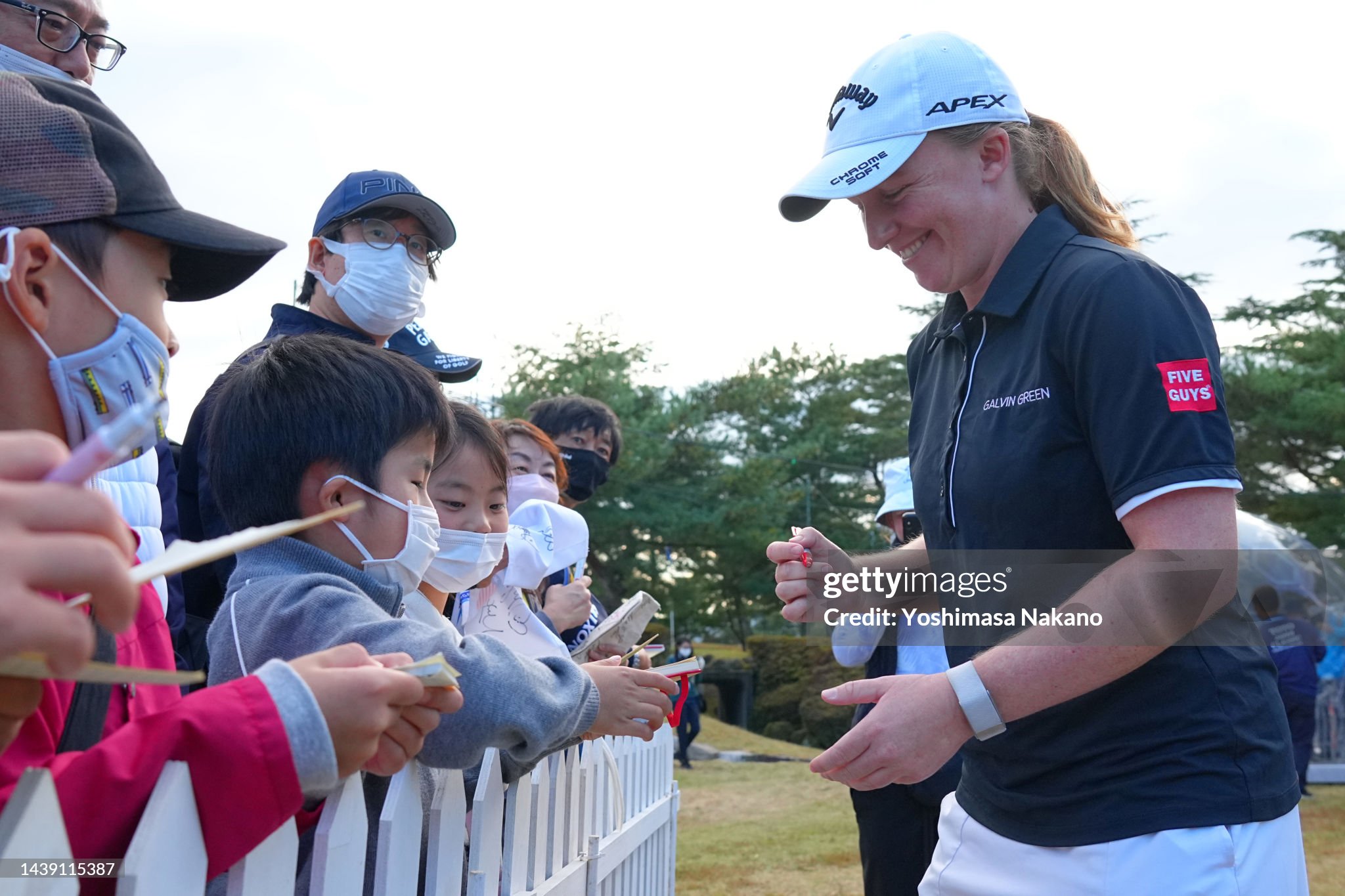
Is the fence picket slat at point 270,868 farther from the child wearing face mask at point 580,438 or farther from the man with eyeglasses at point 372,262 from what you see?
the child wearing face mask at point 580,438

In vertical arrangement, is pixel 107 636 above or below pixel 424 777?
above

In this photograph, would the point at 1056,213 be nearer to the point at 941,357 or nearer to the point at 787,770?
the point at 941,357

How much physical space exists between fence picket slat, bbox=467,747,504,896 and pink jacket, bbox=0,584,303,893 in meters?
0.81

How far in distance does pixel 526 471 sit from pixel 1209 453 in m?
2.99

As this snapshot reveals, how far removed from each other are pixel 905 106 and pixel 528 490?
7.87 ft

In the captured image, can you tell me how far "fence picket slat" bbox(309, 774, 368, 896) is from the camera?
1490 mm

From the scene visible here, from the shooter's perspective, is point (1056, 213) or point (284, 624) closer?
point (284, 624)

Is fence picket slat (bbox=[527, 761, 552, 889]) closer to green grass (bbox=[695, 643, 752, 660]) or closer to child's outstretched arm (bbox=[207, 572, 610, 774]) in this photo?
child's outstretched arm (bbox=[207, 572, 610, 774])

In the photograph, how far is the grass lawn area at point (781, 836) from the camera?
6.84 meters

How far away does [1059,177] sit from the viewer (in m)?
2.33

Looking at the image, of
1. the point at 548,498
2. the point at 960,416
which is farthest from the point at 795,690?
the point at 960,416

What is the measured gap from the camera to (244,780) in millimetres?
1232

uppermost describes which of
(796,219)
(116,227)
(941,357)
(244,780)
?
(796,219)

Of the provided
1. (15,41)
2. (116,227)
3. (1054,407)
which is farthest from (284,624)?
(15,41)
